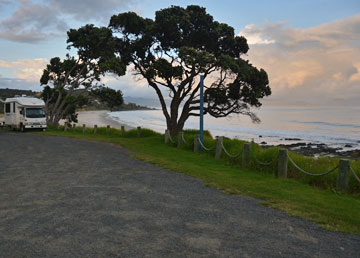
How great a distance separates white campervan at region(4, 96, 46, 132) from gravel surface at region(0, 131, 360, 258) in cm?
2093

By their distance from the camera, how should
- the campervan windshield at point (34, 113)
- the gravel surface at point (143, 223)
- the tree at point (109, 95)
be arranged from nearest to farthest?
the gravel surface at point (143, 223) → the campervan windshield at point (34, 113) → the tree at point (109, 95)

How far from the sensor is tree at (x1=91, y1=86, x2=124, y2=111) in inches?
1275

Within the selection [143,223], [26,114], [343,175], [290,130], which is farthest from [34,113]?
[290,130]

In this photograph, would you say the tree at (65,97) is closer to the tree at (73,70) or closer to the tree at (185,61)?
the tree at (73,70)

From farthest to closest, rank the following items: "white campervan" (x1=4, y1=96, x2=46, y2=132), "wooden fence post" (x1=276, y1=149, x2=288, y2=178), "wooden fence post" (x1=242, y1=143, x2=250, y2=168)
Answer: "white campervan" (x1=4, y1=96, x2=46, y2=132)
"wooden fence post" (x1=242, y1=143, x2=250, y2=168)
"wooden fence post" (x1=276, y1=149, x2=288, y2=178)

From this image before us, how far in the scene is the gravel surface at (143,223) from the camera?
4297mm

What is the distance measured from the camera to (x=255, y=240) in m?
4.66

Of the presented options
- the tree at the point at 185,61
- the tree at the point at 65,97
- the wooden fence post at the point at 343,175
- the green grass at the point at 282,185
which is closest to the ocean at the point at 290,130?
the tree at the point at 185,61

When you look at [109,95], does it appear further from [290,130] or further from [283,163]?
[290,130]

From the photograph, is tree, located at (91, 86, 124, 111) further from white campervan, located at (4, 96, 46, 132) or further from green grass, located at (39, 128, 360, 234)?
green grass, located at (39, 128, 360, 234)

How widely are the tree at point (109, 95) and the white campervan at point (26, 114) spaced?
19.9ft

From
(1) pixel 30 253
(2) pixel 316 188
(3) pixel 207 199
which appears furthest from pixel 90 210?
(2) pixel 316 188

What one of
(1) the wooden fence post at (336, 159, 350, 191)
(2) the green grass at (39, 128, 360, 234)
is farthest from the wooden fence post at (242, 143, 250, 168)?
(1) the wooden fence post at (336, 159, 350, 191)

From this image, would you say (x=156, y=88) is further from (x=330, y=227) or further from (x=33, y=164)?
(x=330, y=227)
